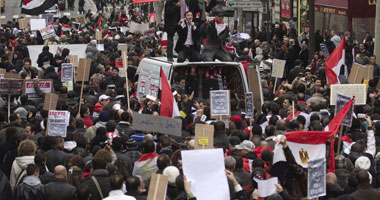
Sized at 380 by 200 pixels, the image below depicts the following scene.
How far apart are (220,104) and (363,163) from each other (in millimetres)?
3751

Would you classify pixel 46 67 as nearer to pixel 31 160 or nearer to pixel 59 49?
pixel 59 49

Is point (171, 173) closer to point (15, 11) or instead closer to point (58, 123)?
point (58, 123)

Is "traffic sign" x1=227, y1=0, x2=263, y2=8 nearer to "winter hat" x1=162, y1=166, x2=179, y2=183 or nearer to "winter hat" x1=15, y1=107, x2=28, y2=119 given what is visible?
"winter hat" x1=15, y1=107, x2=28, y2=119

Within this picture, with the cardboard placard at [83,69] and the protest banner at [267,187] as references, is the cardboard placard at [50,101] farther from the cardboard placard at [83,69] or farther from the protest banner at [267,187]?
the protest banner at [267,187]

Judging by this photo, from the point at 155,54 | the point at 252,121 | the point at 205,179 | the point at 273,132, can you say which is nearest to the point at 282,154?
the point at 205,179

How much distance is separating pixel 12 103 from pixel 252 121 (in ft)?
14.7

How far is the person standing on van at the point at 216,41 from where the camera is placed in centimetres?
1573

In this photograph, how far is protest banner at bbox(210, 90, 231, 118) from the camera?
494 inches

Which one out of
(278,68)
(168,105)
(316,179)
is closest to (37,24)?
(278,68)

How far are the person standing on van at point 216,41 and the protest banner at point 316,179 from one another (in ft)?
24.8

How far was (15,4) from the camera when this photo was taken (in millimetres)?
61188

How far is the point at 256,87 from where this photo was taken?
14.9 m

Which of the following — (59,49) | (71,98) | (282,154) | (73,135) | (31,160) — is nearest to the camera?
(282,154)

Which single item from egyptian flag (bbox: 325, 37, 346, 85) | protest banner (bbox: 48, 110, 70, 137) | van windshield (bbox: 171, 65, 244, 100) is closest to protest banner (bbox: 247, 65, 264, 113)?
van windshield (bbox: 171, 65, 244, 100)
